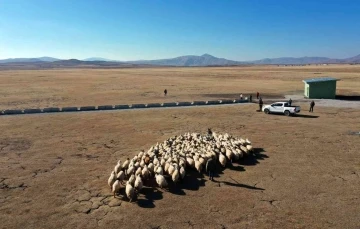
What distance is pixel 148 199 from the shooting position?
13383mm

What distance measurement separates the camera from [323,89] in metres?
45.1

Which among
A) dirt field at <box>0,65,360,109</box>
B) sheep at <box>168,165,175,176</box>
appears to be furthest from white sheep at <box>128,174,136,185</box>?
dirt field at <box>0,65,360,109</box>

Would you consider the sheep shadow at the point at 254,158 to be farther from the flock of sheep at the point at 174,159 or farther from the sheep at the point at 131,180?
the sheep at the point at 131,180

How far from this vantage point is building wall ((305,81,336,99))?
1772 inches

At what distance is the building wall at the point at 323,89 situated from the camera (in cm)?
4500

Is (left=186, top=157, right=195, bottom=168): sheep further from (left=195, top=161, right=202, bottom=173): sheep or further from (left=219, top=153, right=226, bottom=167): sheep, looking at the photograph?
(left=219, top=153, right=226, bottom=167): sheep

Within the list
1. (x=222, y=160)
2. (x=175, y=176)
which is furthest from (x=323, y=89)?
(x=175, y=176)

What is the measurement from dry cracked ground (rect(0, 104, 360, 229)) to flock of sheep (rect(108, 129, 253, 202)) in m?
0.51

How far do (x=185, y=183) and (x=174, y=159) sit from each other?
1842 mm

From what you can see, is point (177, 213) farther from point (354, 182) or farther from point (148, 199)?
point (354, 182)

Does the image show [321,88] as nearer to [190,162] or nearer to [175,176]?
[190,162]

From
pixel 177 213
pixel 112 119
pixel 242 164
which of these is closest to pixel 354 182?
pixel 242 164

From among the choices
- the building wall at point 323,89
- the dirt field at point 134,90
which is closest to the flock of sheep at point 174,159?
the dirt field at point 134,90

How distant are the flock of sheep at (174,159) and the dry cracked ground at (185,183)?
20.0 inches
